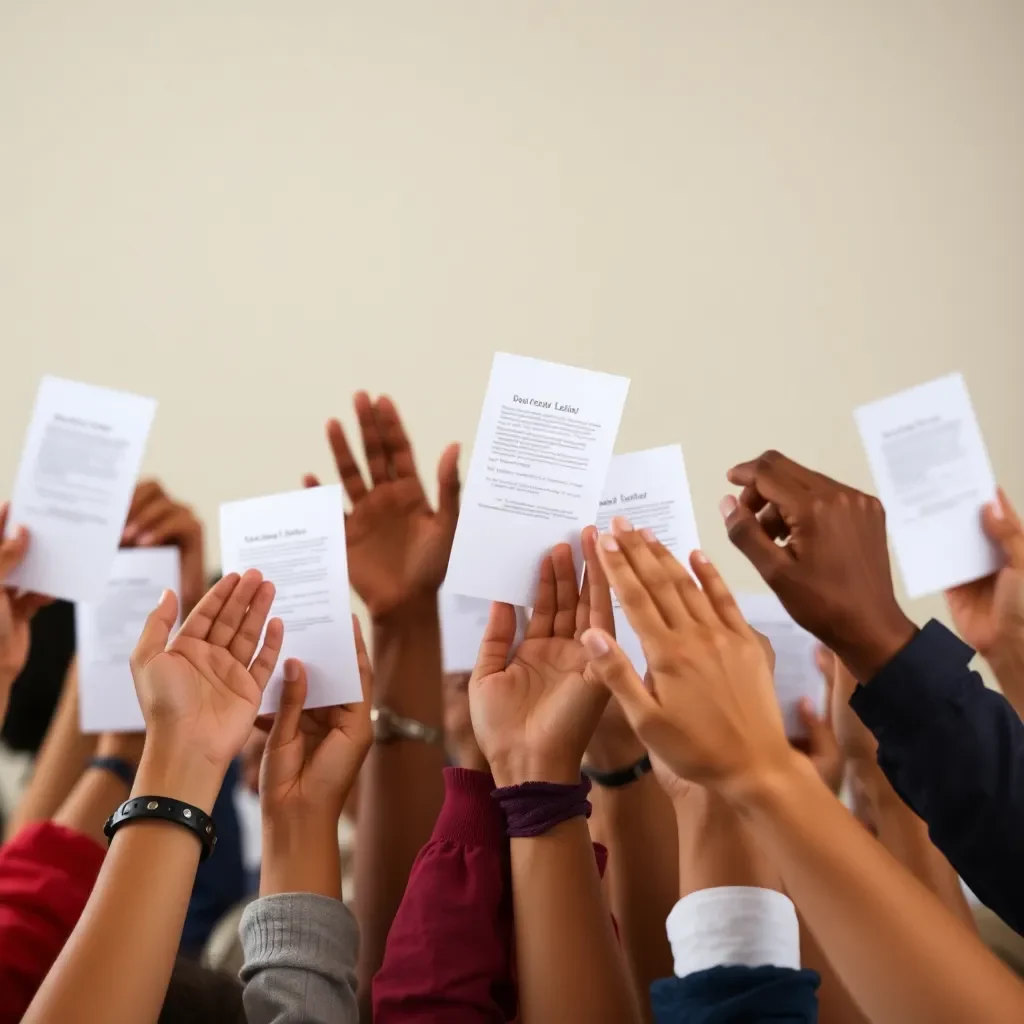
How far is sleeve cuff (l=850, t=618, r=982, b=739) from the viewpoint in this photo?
68 cm

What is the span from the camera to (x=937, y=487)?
932 millimetres

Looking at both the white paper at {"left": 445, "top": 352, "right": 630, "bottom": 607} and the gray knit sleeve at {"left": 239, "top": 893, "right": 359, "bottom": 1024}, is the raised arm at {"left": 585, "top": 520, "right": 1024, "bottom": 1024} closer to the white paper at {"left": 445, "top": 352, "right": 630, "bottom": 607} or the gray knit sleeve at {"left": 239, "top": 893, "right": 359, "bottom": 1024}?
the white paper at {"left": 445, "top": 352, "right": 630, "bottom": 607}

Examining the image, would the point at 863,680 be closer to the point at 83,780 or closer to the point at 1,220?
the point at 83,780

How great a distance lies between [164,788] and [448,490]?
0.45m

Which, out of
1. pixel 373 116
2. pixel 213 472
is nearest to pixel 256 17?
pixel 373 116

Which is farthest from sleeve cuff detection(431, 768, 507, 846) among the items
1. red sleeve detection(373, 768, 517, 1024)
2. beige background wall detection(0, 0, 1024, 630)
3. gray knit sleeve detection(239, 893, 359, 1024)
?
beige background wall detection(0, 0, 1024, 630)

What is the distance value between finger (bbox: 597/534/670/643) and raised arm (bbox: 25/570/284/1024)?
1.06 feet

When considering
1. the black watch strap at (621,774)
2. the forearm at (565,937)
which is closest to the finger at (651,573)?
the forearm at (565,937)

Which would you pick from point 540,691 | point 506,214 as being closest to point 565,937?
point 540,691

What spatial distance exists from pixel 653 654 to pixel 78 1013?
44cm

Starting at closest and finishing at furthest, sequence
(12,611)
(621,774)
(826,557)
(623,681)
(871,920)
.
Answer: (871,920) → (623,681) → (826,557) → (621,774) → (12,611)

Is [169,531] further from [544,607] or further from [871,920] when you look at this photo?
[871,920]

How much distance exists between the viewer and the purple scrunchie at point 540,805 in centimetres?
75

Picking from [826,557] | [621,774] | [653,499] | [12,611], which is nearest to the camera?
[826,557]
